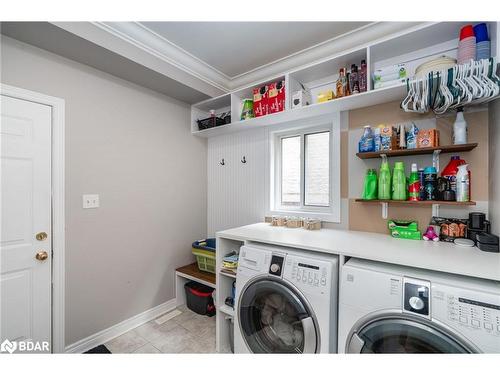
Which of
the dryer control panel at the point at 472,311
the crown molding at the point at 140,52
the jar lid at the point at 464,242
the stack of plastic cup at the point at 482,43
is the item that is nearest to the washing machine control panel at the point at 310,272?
the dryer control panel at the point at 472,311

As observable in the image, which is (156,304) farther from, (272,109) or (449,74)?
(449,74)

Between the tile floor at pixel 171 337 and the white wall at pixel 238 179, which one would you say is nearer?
the tile floor at pixel 171 337

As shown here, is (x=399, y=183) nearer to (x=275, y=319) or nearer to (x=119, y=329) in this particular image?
(x=275, y=319)

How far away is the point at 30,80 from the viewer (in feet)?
5.20

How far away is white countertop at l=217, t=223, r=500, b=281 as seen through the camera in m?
1.04

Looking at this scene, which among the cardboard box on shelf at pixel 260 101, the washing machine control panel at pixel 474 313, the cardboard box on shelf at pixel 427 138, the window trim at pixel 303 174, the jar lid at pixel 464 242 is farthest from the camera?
the cardboard box on shelf at pixel 260 101

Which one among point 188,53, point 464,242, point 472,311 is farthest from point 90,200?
point 464,242

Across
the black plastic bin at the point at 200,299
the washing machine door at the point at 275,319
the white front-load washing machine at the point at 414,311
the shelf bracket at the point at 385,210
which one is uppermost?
the shelf bracket at the point at 385,210

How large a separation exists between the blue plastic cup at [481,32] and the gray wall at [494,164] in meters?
0.39

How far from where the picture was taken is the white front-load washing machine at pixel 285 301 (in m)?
1.27

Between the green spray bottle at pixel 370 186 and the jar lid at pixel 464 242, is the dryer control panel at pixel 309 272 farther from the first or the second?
the jar lid at pixel 464 242
